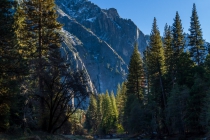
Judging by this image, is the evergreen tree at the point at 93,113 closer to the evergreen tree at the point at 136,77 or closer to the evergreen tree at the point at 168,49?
the evergreen tree at the point at 136,77

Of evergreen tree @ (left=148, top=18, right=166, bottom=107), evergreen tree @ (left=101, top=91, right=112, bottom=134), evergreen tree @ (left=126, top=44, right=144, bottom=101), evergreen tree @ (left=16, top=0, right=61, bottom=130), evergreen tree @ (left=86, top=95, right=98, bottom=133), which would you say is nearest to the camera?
evergreen tree @ (left=16, top=0, right=61, bottom=130)

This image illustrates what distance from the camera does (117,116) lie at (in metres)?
77.8

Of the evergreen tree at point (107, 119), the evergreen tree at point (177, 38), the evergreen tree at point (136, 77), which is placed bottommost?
the evergreen tree at point (107, 119)

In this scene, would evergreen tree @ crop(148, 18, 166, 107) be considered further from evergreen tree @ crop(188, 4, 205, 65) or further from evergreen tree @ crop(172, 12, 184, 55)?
evergreen tree @ crop(188, 4, 205, 65)

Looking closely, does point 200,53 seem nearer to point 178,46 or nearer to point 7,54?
point 178,46

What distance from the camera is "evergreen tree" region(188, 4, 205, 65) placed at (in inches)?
1488

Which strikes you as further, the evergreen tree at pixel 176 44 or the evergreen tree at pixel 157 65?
the evergreen tree at pixel 157 65

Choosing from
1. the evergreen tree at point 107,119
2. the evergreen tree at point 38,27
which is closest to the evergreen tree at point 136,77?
the evergreen tree at point 38,27

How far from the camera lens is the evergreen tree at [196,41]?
3780 cm

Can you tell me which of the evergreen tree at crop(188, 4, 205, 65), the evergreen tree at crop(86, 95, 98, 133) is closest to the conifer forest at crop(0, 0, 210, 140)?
the evergreen tree at crop(188, 4, 205, 65)

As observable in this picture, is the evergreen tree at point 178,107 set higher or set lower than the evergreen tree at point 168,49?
lower

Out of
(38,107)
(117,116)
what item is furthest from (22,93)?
(117,116)

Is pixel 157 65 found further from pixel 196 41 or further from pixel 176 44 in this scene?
pixel 196 41

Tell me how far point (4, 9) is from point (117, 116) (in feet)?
214
